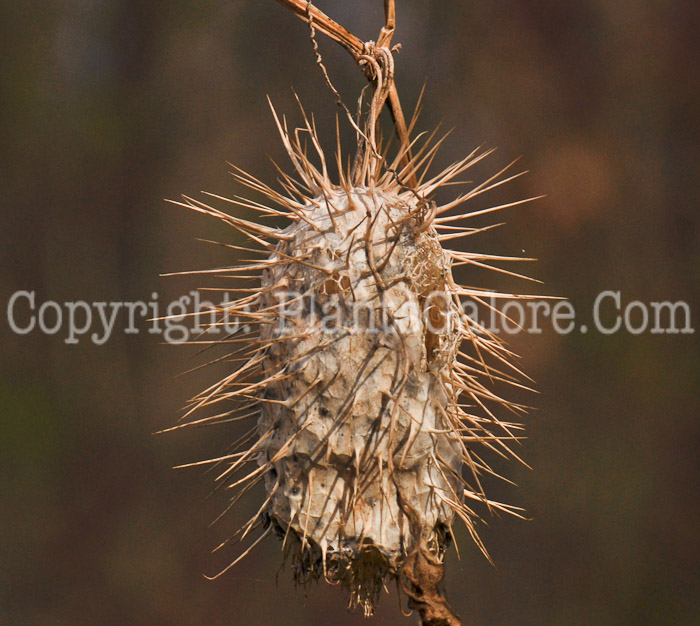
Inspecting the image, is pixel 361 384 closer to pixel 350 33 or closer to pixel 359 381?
pixel 359 381

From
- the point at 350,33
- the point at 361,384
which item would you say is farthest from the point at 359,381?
the point at 350,33

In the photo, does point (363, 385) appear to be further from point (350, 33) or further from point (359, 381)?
point (350, 33)

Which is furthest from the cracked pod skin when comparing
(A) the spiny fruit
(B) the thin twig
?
(B) the thin twig

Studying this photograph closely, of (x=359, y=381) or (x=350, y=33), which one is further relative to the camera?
(x=350, y=33)

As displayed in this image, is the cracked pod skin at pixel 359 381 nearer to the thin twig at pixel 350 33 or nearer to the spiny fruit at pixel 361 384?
the spiny fruit at pixel 361 384

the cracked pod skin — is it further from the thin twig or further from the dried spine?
the thin twig

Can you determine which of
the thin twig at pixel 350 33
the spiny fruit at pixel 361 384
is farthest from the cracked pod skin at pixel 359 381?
the thin twig at pixel 350 33

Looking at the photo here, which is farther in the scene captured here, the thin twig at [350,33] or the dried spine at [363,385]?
the thin twig at [350,33]

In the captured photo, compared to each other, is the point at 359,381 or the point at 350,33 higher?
the point at 350,33
